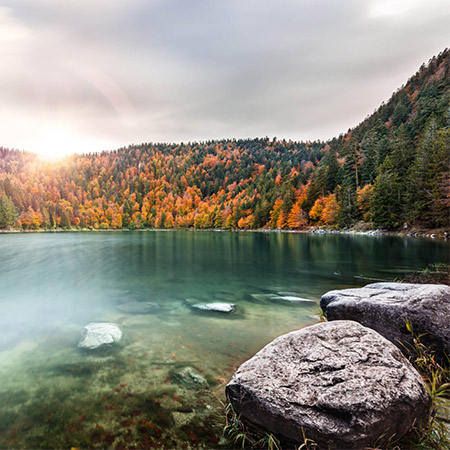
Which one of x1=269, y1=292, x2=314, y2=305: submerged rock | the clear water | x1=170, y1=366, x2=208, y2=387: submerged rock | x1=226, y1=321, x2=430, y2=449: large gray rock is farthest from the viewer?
x1=269, y1=292, x2=314, y2=305: submerged rock

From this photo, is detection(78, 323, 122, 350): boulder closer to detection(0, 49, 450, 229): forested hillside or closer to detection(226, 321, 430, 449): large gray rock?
detection(226, 321, 430, 449): large gray rock

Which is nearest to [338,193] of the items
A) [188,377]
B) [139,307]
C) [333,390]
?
[139,307]

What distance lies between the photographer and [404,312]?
5641mm

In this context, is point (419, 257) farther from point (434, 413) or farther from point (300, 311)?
point (434, 413)

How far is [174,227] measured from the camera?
6019 inches

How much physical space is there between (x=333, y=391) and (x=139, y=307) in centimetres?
1042

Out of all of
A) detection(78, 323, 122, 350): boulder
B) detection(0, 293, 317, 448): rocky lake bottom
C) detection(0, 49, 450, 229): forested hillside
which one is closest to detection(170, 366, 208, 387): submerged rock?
detection(0, 293, 317, 448): rocky lake bottom

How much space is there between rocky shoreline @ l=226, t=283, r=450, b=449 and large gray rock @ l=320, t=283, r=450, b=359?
17 cm

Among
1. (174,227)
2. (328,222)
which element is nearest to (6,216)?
(174,227)

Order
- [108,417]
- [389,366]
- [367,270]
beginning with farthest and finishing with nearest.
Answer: [367,270]
[108,417]
[389,366]

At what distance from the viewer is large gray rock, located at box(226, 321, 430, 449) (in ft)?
10.6

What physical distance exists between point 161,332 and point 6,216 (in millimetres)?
136310

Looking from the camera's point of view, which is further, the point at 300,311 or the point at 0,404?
the point at 300,311

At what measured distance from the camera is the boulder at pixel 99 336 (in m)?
7.89
